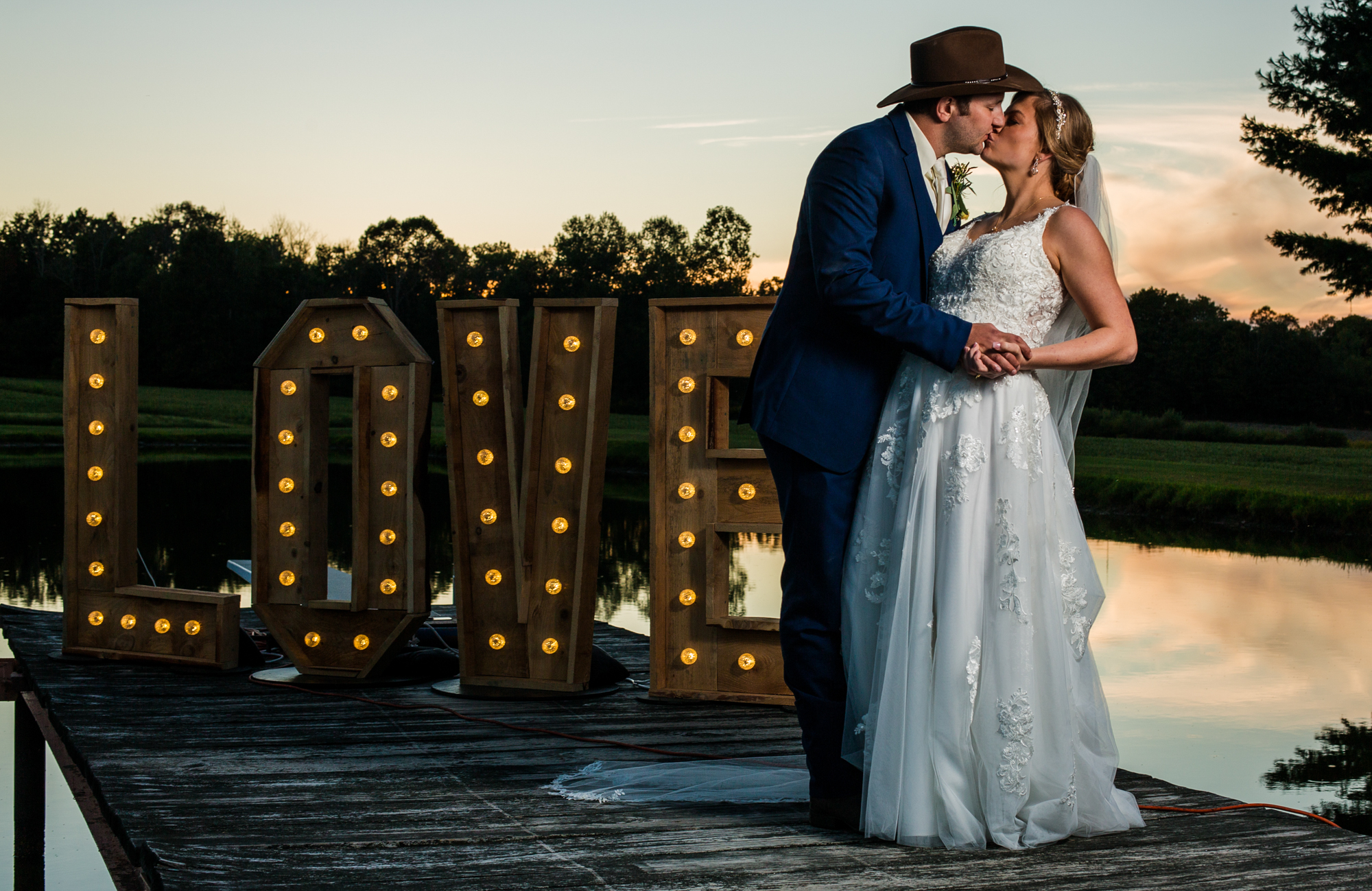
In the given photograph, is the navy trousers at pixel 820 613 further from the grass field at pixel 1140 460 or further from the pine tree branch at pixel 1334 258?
the grass field at pixel 1140 460

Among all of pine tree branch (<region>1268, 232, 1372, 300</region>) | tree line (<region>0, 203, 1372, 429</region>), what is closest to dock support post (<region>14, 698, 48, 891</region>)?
pine tree branch (<region>1268, 232, 1372, 300</region>)

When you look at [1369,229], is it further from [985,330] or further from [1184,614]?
[985,330]

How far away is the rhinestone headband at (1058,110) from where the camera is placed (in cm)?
301

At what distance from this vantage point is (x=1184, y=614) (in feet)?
47.6

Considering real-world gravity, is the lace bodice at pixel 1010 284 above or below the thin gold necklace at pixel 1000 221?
below

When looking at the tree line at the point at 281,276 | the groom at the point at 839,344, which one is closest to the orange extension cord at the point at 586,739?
the groom at the point at 839,344

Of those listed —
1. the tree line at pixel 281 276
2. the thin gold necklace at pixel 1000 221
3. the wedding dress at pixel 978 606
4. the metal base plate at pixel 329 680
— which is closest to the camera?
the wedding dress at pixel 978 606

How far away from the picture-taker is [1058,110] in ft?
9.91

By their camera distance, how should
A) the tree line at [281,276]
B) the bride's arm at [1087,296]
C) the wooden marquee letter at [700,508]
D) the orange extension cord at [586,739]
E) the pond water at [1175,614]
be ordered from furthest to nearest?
the tree line at [281,276] → the pond water at [1175,614] → the wooden marquee letter at [700,508] → the orange extension cord at [586,739] → the bride's arm at [1087,296]

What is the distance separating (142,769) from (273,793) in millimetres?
508

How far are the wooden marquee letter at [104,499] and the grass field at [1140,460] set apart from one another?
1948cm

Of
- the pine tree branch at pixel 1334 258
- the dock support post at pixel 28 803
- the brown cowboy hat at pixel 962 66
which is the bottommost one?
the dock support post at pixel 28 803

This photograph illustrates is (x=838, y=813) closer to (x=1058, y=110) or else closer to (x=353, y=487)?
(x=1058, y=110)

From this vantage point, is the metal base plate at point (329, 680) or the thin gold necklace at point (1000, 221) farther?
the metal base plate at point (329, 680)
